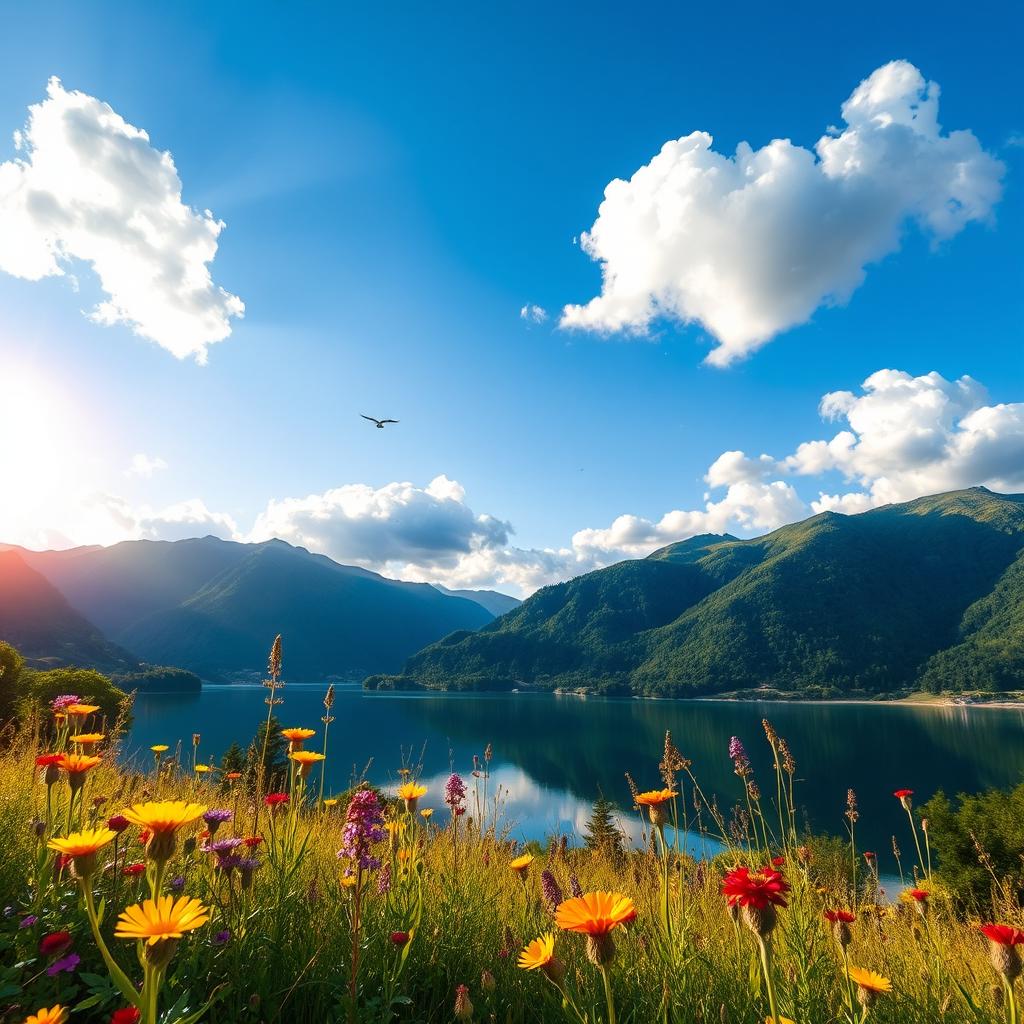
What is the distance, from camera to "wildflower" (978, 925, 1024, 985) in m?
1.38

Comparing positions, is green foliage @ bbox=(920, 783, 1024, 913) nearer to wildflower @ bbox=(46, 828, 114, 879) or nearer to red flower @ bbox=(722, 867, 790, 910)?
red flower @ bbox=(722, 867, 790, 910)

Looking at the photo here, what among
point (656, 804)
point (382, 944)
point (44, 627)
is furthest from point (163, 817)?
point (44, 627)

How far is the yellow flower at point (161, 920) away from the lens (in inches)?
39.9

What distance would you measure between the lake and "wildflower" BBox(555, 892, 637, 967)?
20.7m

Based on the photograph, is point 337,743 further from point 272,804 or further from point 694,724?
point 272,804

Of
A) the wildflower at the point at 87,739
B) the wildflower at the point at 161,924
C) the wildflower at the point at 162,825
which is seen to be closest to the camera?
the wildflower at the point at 161,924

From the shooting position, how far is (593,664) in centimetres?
19162

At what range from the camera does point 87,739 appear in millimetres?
2537

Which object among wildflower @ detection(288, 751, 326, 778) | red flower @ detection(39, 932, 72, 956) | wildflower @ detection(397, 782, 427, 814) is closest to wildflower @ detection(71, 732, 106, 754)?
wildflower @ detection(288, 751, 326, 778)

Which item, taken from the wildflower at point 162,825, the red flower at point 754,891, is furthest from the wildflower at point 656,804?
the wildflower at point 162,825

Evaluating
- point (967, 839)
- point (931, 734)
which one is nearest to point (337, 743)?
point (967, 839)

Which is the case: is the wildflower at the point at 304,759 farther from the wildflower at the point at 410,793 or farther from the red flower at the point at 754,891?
the red flower at the point at 754,891

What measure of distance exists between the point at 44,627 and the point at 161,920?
192m

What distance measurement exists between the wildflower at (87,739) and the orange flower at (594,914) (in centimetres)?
216
